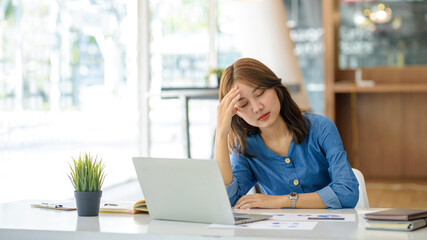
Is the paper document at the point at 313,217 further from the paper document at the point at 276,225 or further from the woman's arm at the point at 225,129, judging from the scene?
the woman's arm at the point at 225,129

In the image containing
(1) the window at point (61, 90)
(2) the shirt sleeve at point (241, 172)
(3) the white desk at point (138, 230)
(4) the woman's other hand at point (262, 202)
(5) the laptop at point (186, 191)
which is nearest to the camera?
(3) the white desk at point (138, 230)

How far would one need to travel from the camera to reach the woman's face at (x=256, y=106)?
1930 millimetres

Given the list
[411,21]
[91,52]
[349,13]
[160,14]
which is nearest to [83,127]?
[91,52]

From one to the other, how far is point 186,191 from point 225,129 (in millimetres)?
520

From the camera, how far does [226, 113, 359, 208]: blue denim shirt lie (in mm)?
1932

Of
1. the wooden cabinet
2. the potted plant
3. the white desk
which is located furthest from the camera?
the wooden cabinet

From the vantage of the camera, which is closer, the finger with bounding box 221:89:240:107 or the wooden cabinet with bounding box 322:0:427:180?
the finger with bounding box 221:89:240:107

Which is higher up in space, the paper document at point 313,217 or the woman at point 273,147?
the woman at point 273,147

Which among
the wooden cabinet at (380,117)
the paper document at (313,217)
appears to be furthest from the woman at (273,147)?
the wooden cabinet at (380,117)

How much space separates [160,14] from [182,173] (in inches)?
232

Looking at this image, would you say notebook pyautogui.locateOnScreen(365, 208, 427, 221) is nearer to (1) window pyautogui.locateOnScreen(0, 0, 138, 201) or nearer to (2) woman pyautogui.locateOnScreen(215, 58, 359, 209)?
(2) woman pyautogui.locateOnScreen(215, 58, 359, 209)

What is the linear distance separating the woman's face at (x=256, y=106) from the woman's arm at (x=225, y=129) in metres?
0.03

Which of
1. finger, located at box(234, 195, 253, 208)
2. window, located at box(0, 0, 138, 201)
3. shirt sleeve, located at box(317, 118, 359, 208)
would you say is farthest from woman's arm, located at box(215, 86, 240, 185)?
window, located at box(0, 0, 138, 201)

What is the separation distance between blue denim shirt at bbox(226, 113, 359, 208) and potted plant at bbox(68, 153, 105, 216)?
48 centimetres
